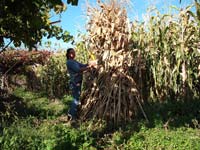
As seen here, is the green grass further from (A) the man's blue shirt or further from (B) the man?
(A) the man's blue shirt

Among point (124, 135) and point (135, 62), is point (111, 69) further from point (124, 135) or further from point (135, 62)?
point (124, 135)

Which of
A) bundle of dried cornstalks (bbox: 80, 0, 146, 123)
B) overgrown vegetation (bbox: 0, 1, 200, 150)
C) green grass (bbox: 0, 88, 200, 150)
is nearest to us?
green grass (bbox: 0, 88, 200, 150)

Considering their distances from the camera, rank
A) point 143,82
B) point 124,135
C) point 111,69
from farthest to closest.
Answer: point 143,82 → point 111,69 → point 124,135

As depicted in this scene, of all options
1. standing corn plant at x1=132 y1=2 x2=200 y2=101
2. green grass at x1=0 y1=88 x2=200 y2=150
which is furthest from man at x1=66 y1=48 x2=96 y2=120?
standing corn plant at x1=132 y1=2 x2=200 y2=101

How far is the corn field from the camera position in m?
8.36

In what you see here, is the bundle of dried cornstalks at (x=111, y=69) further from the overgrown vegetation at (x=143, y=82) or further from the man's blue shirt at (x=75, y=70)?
the man's blue shirt at (x=75, y=70)

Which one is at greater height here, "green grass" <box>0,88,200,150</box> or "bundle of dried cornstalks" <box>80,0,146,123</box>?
"bundle of dried cornstalks" <box>80,0,146,123</box>

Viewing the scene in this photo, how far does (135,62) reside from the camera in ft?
28.7

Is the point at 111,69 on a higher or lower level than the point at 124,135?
higher

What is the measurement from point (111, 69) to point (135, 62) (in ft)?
2.09

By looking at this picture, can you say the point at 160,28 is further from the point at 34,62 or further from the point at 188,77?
the point at 34,62

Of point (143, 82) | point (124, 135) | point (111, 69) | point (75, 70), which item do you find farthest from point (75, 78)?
point (124, 135)

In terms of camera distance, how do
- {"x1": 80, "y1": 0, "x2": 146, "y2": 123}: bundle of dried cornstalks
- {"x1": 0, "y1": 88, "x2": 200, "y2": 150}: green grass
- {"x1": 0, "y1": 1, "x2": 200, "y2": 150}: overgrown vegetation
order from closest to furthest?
{"x1": 0, "y1": 88, "x2": 200, "y2": 150}: green grass
{"x1": 0, "y1": 1, "x2": 200, "y2": 150}: overgrown vegetation
{"x1": 80, "y1": 0, "x2": 146, "y2": 123}: bundle of dried cornstalks

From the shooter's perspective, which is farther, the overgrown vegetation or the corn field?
the corn field
